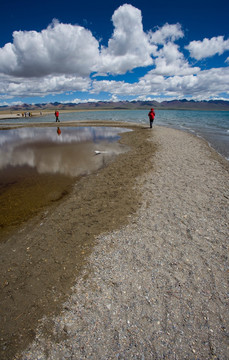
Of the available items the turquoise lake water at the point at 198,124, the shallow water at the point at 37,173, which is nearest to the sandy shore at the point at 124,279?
the shallow water at the point at 37,173

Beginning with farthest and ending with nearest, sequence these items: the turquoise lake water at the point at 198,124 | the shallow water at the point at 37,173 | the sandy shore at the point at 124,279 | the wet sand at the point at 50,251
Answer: the turquoise lake water at the point at 198,124 < the shallow water at the point at 37,173 < the wet sand at the point at 50,251 < the sandy shore at the point at 124,279

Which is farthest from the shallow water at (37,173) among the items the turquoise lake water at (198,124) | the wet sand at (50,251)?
the turquoise lake water at (198,124)

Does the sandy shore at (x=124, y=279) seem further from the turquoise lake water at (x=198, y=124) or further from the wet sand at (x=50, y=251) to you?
the turquoise lake water at (x=198, y=124)

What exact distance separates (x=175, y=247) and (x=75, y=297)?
10.9 ft

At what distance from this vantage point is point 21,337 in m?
3.55

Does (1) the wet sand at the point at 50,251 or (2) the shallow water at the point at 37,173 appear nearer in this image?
(1) the wet sand at the point at 50,251

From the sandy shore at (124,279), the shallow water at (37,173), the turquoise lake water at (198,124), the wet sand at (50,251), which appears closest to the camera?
the sandy shore at (124,279)

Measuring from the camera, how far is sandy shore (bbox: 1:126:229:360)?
3.41 metres

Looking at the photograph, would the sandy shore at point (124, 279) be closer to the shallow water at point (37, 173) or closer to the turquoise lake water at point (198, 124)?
the shallow water at point (37, 173)

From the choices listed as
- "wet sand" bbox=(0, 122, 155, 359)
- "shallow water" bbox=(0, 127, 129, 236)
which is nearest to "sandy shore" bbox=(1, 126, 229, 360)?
"wet sand" bbox=(0, 122, 155, 359)

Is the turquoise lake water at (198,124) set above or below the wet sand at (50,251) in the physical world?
above

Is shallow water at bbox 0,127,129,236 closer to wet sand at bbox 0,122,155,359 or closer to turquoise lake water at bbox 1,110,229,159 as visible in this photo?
wet sand at bbox 0,122,155,359

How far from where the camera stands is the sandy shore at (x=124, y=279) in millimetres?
3412

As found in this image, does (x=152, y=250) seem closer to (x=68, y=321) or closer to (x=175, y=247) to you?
(x=175, y=247)
